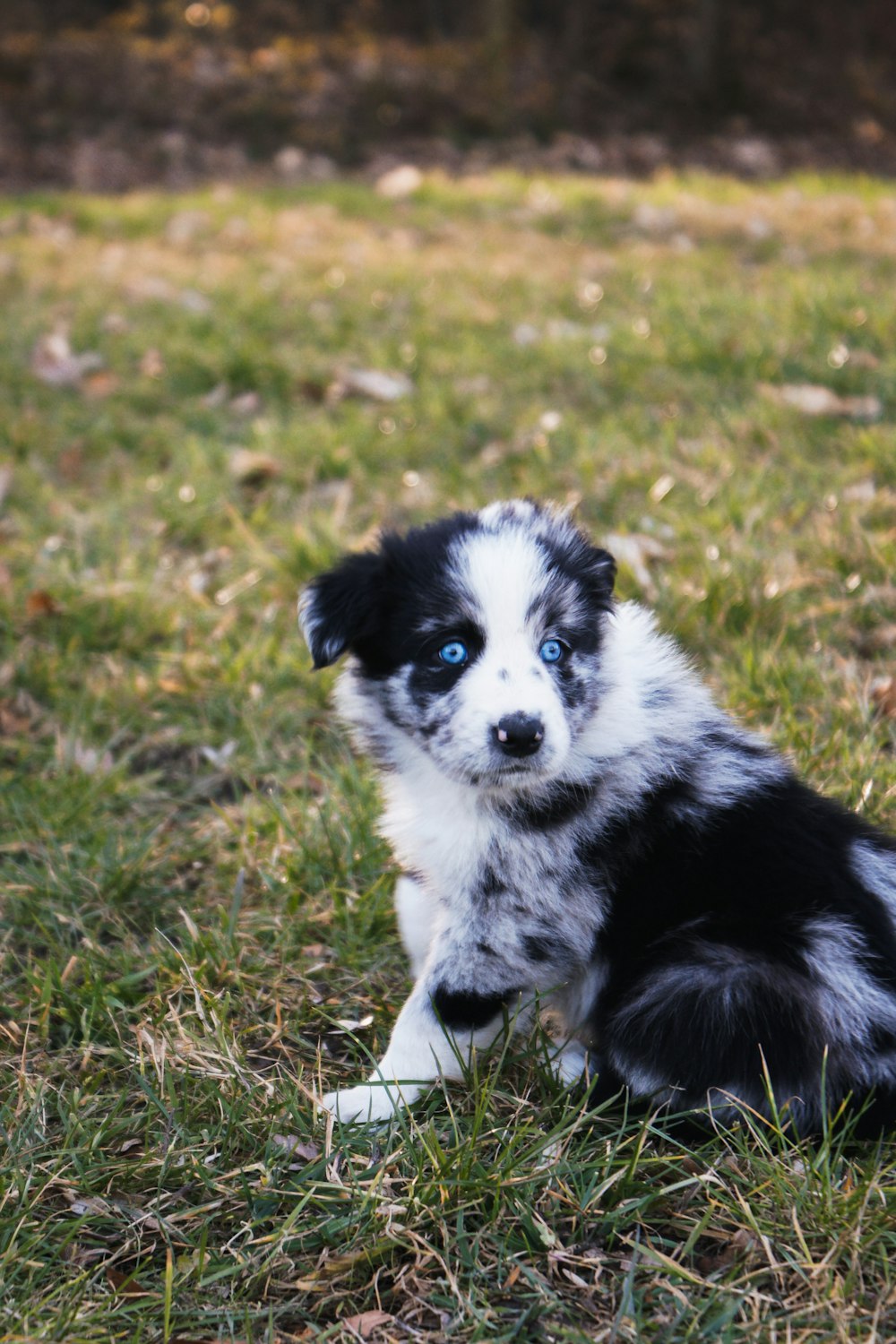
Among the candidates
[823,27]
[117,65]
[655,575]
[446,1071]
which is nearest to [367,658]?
[446,1071]

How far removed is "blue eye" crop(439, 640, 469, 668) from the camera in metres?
2.55

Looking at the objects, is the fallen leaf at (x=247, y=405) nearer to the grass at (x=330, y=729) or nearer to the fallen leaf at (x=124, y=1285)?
the grass at (x=330, y=729)

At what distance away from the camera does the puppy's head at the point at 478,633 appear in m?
2.44

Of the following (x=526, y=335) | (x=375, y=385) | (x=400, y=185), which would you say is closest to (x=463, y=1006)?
(x=375, y=385)

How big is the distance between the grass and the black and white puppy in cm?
15

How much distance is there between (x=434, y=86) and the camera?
50.8 ft

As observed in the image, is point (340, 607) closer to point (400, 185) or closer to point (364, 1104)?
point (364, 1104)

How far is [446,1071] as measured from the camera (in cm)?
253

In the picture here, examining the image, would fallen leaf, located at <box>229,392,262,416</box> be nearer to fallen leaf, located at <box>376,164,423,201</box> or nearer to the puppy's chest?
the puppy's chest

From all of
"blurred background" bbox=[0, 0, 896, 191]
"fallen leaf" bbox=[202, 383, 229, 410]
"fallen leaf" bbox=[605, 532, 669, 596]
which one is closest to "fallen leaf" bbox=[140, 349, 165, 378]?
"fallen leaf" bbox=[202, 383, 229, 410]

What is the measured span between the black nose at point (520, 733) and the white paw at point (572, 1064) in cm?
64

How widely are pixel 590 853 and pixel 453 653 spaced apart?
501mm

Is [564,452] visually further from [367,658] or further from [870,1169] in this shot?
[870,1169]

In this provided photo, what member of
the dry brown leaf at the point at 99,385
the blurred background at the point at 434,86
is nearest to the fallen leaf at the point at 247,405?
the dry brown leaf at the point at 99,385
